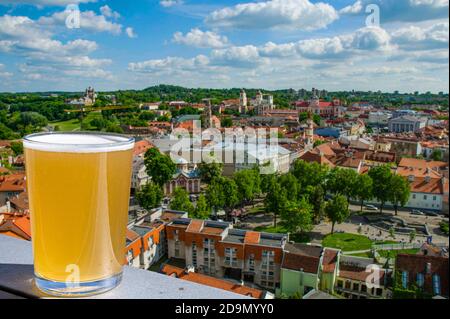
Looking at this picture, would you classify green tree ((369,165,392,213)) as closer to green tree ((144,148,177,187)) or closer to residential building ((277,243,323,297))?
residential building ((277,243,323,297))

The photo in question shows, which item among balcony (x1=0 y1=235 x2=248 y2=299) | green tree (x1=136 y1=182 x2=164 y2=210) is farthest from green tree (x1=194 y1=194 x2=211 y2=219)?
balcony (x1=0 y1=235 x2=248 y2=299)

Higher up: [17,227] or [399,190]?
[17,227]

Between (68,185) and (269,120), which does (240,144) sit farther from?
(68,185)

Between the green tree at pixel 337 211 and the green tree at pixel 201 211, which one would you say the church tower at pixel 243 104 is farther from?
the green tree at pixel 201 211

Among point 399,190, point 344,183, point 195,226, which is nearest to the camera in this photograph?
point 195,226

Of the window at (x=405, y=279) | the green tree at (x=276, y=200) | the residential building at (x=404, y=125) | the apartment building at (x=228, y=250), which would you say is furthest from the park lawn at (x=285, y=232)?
the residential building at (x=404, y=125)

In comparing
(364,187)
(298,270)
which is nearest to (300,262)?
(298,270)

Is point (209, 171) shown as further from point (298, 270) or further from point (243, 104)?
point (243, 104)
